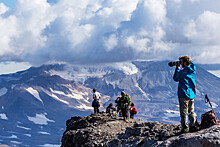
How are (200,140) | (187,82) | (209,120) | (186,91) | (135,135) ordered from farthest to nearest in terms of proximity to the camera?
(135,135) → (209,120) → (187,82) → (186,91) → (200,140)

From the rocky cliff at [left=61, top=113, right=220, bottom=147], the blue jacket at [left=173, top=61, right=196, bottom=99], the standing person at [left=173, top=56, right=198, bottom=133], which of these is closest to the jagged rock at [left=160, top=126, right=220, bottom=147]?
the rocky cliff at [left=61, top=113, right=220, bottom=147]

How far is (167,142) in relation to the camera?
12.2 meters

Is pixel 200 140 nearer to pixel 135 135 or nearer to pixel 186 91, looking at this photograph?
pixel 186 91

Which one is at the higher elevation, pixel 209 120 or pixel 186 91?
pixel 186 91

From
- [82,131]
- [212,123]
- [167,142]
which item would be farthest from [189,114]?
[82,131]

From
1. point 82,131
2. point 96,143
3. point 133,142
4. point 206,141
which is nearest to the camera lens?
point 206,141

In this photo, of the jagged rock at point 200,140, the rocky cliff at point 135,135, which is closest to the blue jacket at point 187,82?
the rocky cliff at point 135,135

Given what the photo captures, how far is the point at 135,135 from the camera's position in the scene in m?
16.7

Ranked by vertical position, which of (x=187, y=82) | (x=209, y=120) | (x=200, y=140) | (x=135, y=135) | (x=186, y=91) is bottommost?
(x=200, y=140)

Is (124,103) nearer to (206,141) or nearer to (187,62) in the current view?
(187,62)

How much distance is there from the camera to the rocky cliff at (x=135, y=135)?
1143 centimetres

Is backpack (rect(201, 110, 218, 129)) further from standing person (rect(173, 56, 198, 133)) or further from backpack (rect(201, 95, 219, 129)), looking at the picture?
standing person (rect(173, 56, 198, 133))

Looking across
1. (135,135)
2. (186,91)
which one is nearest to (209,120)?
(186,91)

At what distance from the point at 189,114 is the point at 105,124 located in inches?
318
